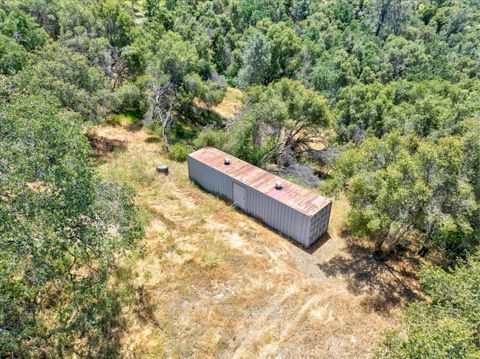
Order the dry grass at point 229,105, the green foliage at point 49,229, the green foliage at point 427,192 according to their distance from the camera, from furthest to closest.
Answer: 1. the dry grass at point 229,105
2. the green foliage at point 427,192
3. the green foliage at point 49,229

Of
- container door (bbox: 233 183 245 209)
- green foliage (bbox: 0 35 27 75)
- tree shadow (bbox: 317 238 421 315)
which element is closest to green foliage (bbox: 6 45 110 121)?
green foliage (bbox: 0 35 27 75)

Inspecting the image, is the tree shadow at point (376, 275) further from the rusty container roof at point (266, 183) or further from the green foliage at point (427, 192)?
the rusty container roof at point (266, 183)

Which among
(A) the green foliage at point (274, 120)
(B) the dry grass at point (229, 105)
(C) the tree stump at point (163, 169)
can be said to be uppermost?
(A) the green foliage at point (274, 120)

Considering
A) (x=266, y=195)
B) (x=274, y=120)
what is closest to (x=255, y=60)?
(x=274, y=120)

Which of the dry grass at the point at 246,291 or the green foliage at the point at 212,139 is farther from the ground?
Answer: the green foliage at the point at 212,139

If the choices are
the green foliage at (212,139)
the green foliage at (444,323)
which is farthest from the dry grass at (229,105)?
the green foliage at (444,323)

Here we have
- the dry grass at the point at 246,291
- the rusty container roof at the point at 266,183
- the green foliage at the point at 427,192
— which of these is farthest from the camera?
the rusty container roof at the point at 266,183

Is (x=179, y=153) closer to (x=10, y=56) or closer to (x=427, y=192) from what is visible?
(x=10, y=56)
